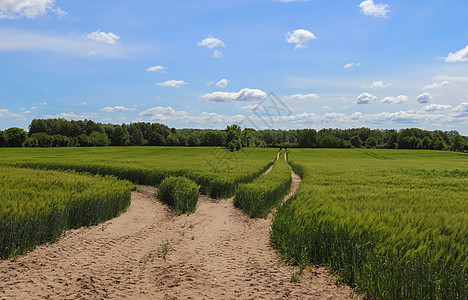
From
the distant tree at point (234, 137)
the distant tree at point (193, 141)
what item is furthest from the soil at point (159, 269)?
the distant tree at point (193, 141)

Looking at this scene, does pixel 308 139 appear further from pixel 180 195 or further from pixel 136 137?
pixel 180 195

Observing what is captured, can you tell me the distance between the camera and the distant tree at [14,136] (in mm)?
99312

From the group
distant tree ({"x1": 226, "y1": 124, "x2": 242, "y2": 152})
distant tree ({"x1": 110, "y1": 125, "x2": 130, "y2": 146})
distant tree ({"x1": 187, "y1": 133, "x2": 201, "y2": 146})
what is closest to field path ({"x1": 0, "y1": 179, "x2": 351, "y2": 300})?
distant tree ({"x1": 226, "y1": 124, "x2": 242, "y2": 152})

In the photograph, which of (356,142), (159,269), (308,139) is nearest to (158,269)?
(159,269)

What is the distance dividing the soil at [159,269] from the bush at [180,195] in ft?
10.4

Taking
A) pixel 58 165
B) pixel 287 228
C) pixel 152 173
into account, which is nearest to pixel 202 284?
pixel 287 228

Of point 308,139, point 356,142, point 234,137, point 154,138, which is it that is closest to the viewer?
point 234,137

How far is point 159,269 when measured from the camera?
6656 mm

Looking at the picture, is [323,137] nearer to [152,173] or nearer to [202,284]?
[152,173]

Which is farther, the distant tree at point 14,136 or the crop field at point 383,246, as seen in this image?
the distant tree at point 14,136

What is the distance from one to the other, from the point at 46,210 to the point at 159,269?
14.1 ft

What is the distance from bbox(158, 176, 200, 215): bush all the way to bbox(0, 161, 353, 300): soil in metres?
3.17

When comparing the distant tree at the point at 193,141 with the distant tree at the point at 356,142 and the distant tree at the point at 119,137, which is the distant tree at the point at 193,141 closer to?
the distant tree at the point at 119,137

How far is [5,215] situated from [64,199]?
7.99 ft
